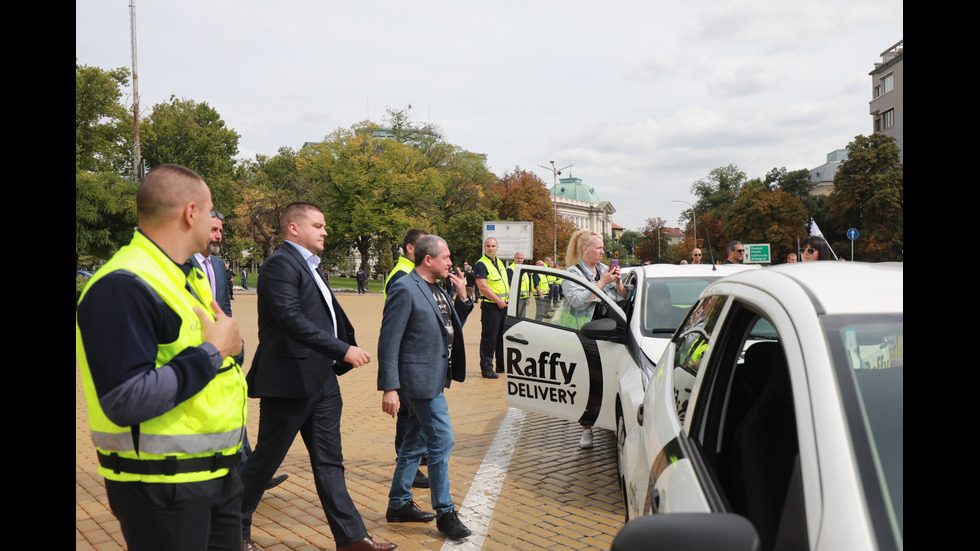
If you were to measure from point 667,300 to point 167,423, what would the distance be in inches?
176

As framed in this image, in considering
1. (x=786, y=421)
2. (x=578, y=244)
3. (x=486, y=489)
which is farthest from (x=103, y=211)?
(x=786, y=421)

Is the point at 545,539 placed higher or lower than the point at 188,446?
lower

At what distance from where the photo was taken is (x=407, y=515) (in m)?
4.87

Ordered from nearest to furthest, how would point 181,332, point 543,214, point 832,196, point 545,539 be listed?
point 181,332, point 545,539, point 832,196, point 543,214

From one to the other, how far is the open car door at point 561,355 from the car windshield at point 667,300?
0.28 meters

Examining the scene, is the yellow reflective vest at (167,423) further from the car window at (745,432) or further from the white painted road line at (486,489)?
the white painted road line at (486,489)

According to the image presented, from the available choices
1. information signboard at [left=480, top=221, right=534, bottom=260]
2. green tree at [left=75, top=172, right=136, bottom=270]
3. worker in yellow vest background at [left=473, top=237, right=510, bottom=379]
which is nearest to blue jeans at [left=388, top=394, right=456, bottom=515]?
worker in yellow vest background at [left=473, top=237, right=510, bottom=379]

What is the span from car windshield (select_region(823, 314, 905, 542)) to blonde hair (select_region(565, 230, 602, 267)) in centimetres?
554

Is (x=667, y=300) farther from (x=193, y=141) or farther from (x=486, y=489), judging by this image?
(x=193, y=141)

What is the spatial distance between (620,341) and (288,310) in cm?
256

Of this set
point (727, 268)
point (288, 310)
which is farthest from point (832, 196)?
point (288, 310)

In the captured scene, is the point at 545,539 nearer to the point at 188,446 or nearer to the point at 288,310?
the point at 288,310

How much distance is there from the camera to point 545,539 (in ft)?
15.0

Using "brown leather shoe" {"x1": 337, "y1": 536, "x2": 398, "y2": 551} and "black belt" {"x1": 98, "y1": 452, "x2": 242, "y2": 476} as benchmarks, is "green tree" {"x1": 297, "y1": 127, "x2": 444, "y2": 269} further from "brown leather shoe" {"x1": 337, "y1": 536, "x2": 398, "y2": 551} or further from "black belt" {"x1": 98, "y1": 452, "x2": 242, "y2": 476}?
"black belt" {"x1": 98, "y1": 452, "x2": 242, "y2": 476}
